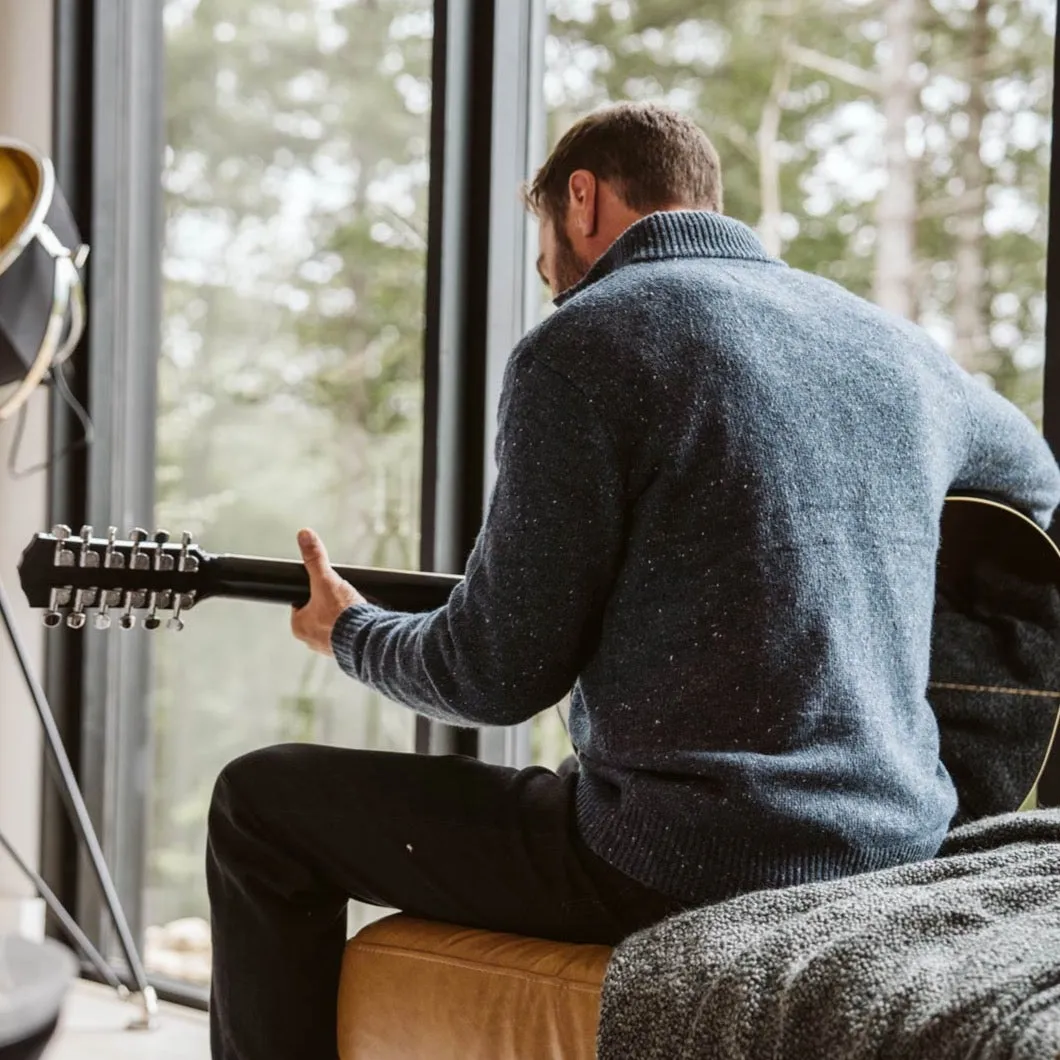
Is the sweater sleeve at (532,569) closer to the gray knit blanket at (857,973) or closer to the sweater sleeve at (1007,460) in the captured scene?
the gray knit blanket at (857,973)

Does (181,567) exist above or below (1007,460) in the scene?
below

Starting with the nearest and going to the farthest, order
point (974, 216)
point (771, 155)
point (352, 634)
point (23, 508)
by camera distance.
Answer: point (352, 634), point (974, 216), point (771, 155), point (23, 508)

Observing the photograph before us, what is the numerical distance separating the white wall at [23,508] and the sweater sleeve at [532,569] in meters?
1.42

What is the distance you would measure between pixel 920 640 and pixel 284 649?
1274mm

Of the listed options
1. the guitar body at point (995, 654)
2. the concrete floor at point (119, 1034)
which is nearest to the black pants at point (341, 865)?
the guitar body at point (995, 654)

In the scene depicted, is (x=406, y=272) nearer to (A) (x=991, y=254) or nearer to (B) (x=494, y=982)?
(A) (x=991, y=254)

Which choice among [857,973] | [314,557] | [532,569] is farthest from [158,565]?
[857,973]

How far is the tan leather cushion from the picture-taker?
1325 millimetres

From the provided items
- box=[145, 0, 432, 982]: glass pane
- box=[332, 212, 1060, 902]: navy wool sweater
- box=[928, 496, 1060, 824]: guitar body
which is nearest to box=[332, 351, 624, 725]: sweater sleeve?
box=[332, 212, 1060, 902]: navy wool sweater

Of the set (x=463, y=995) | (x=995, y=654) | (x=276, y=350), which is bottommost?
(x=463, y=995)

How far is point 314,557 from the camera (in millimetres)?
1582

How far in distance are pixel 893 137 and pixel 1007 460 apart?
503mm

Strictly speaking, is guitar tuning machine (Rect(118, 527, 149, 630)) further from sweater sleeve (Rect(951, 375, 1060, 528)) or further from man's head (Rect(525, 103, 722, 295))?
sweater sleeve (Rect(951, 375, 1060, 528))

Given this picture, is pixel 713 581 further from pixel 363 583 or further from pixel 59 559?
pixel 59 559
